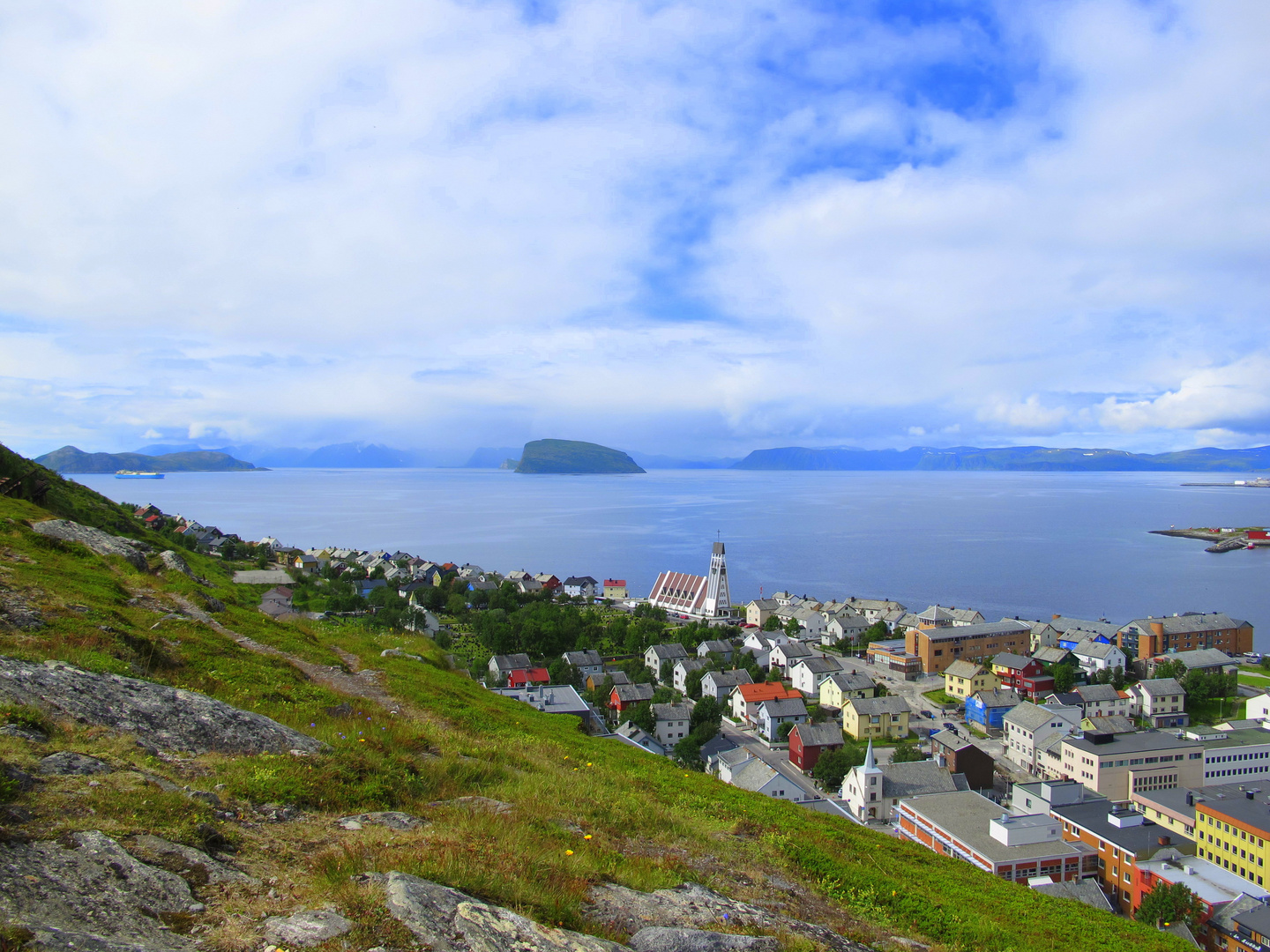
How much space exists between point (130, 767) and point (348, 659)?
23.7ft

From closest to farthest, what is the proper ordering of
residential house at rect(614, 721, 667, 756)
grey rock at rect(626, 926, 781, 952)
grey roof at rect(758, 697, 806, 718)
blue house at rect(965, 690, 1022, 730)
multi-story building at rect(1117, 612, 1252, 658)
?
grey rock at rect(626, 926, 781, 952) < residential house at rect(614, 721, 667, 756) < grey roof at rect(758, 697, 806, 718) < blue house at rect(965, 690, 1022, 730) < multi-story building at rect(1117, 612, 1252, 658)

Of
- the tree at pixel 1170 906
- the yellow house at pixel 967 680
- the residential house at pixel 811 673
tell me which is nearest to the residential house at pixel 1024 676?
the yellow house at pixel 967 680

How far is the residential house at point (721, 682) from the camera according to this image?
32.1 meters

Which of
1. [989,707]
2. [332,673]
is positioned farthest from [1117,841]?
[332,673]

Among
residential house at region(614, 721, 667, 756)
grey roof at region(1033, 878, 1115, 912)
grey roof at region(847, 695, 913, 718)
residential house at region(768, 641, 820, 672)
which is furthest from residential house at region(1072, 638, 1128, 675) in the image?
residential house at region(614, 721, 667, 756)

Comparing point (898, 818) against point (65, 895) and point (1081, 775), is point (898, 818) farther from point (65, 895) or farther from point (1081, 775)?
point (65, 895)

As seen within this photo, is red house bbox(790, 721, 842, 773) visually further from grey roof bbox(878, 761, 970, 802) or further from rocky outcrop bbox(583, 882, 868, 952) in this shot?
rocky outcrop bbox(583, 882, 868, 952)

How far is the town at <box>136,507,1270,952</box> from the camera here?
679 inches

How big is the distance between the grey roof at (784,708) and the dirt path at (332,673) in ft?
71.6

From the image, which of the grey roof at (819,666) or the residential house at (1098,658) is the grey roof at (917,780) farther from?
the residential house at (1098,658)

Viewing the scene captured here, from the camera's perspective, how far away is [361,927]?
297 centimetres

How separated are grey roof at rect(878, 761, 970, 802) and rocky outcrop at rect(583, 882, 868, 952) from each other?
19026 mm

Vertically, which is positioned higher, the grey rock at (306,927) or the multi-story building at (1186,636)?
the grey rock at (306,927)

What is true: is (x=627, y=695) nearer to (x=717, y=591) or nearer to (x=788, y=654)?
(x=788, y=654)
